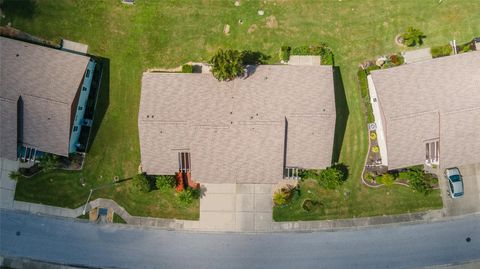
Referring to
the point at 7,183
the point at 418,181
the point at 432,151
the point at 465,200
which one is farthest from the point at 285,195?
the point at 7,183

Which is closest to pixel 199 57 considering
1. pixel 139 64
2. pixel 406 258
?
pixel 139 64

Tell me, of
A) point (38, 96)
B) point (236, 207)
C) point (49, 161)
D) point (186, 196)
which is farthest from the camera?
point (236, 207)

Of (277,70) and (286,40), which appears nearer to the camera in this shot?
(277,70)

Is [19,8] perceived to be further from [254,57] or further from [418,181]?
[418,181]

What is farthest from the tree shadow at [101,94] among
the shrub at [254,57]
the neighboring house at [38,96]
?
the shrub at [254,57]

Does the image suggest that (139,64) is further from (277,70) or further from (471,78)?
(471,78)

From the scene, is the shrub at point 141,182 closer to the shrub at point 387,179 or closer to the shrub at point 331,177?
the shrub at point 331,177
